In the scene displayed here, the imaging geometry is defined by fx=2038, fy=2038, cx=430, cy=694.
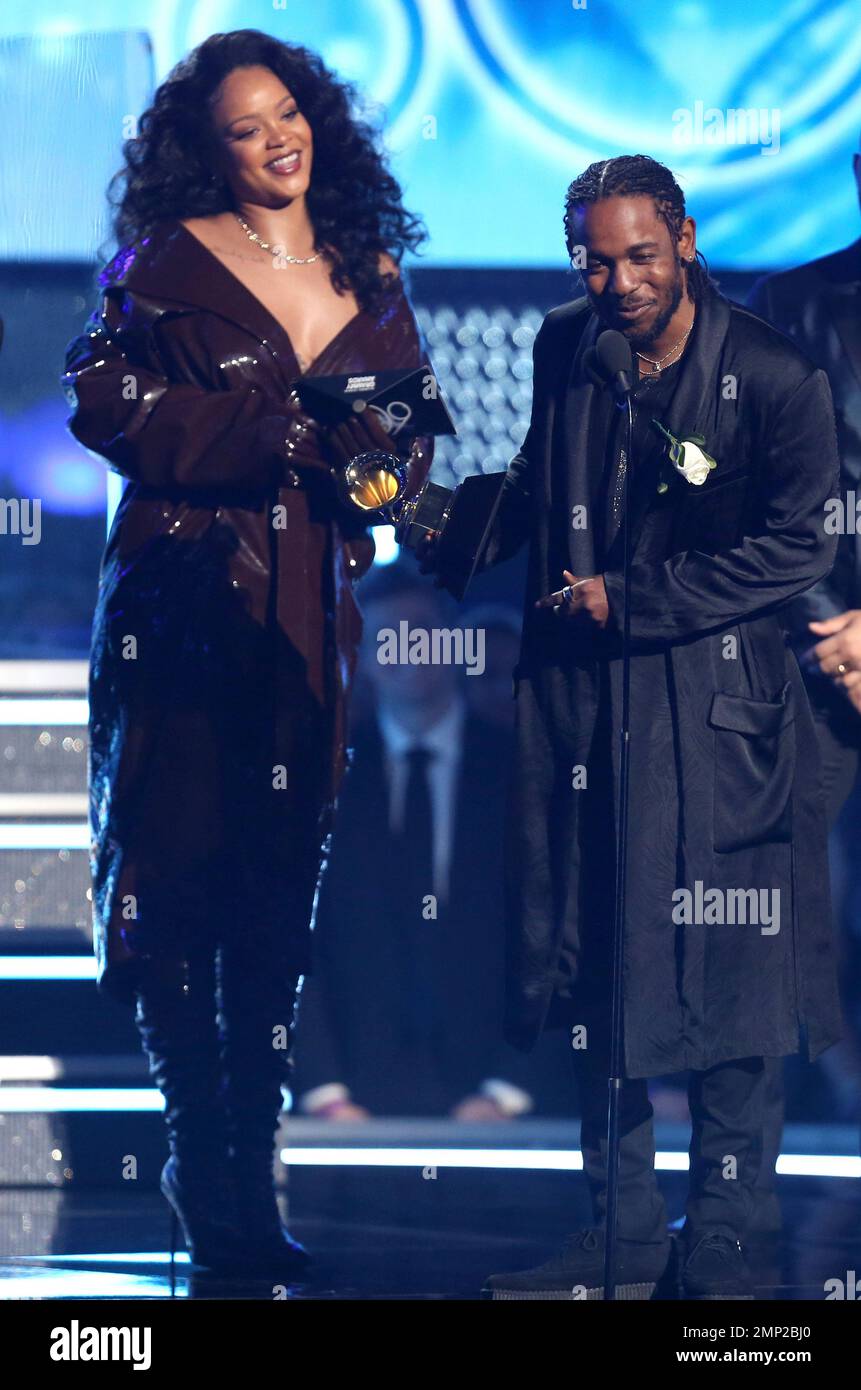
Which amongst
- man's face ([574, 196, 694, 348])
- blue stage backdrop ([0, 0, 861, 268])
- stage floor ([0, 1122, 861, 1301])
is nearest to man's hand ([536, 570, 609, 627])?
man's face ([574, 196, 694, 348])

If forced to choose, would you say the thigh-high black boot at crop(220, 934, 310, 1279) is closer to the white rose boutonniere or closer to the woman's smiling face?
the white rose boutonniere

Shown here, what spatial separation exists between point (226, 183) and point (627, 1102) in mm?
1747

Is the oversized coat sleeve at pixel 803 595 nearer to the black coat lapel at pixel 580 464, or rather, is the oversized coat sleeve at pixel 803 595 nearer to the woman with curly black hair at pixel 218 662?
the black coat lapel at pixel 580 464

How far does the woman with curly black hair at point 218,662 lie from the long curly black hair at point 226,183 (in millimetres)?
28

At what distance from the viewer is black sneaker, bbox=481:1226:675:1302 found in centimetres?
313

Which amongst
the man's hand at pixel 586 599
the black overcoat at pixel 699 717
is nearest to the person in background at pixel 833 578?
the black overcoat at pixel 699 717

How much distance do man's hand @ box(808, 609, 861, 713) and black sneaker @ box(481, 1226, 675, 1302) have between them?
115 cm

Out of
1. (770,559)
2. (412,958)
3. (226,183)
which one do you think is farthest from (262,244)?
(412,958)

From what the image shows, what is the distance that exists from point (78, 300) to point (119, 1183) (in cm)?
179

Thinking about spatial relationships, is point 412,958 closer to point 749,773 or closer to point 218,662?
point 218,662

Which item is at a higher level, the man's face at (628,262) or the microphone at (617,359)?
the man's face at (628,262)

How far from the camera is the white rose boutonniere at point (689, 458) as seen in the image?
124 inches

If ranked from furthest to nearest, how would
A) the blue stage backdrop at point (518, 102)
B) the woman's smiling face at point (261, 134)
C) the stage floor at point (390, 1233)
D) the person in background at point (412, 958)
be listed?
1. the person in background at point (412, 958)
2. the blue stage backdrop at point (518, 102)
3. the woman's smiling face at point (261, 134)
4. the stage floor at point (390, 1233)

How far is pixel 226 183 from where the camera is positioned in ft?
11.9
